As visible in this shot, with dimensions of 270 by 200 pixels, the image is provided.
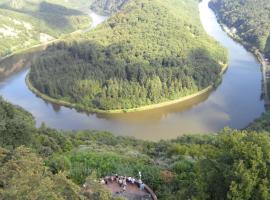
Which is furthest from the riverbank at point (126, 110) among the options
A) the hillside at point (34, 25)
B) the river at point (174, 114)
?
the hillside at point (34, 25)

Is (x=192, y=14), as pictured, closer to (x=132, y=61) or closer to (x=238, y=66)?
(x=238, y=66)

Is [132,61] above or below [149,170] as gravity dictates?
below

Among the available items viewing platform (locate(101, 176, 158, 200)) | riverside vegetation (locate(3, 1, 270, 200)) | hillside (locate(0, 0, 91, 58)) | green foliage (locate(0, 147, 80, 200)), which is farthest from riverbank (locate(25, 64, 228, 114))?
green foliage (locate(0, 147, 80, 200))

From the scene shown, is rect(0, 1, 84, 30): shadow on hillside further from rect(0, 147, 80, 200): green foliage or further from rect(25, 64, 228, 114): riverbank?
rect(0, 147, 80, 200): green foliage

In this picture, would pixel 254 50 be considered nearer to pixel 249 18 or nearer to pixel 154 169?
pixel 249 18

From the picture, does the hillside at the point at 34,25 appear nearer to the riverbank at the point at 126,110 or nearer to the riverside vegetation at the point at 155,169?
the riverbank at the point at 126,110

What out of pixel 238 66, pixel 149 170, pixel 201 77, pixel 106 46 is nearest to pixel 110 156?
pixel 149 170
